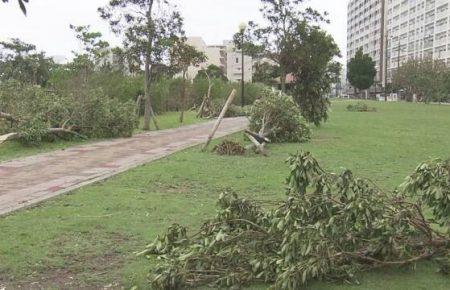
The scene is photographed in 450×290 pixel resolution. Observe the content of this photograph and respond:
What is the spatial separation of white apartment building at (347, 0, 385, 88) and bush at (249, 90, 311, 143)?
405 ft

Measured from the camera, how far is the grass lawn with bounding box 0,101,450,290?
4738 mm

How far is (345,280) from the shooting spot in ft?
14.8

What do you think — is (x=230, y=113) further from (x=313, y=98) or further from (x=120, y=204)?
(x=120, y=204)

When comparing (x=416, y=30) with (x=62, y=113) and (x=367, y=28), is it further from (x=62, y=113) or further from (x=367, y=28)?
(x=62, y=113)

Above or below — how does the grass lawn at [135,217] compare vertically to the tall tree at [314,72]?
below

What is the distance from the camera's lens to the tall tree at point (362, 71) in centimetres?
11712

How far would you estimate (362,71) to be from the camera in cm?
11844

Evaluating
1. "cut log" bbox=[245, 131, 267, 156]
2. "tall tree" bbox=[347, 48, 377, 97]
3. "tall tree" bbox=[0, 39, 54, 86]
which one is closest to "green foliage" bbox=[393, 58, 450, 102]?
"tall tree" bbox=[347, 48, 377, 97]

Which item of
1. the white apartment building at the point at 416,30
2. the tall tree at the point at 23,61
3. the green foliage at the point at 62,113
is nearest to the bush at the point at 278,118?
the green foliage at the point at 62,113

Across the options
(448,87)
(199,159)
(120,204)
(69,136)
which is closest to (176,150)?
(199,159)

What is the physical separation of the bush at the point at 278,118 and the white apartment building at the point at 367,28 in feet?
405

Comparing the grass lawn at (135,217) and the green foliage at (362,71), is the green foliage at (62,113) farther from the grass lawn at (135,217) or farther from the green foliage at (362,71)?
the green foliage at (362,71)

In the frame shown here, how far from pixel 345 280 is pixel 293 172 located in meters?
0.96

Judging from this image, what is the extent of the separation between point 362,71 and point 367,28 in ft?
139
